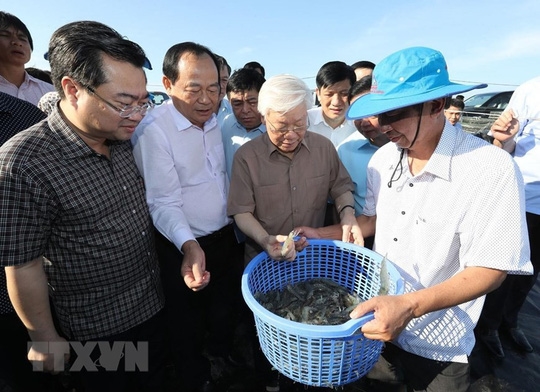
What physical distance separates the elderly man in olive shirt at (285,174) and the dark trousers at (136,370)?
0.97 m

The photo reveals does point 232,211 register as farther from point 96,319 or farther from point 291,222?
point 96,319

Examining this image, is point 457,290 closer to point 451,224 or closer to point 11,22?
point 451,224

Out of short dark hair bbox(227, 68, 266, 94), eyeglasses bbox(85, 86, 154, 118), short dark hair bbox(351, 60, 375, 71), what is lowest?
eyeglasses bbox(85, 86, 154, 118)

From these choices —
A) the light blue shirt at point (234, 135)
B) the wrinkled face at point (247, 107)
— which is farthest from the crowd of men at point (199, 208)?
the wrinkled face at point (247, 107)

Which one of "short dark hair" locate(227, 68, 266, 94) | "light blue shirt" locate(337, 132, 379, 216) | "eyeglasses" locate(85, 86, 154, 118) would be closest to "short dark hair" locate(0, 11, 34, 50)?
"short dark hair" locate(227, 68, 266, 94)

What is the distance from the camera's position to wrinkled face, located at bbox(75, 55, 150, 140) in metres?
1.67

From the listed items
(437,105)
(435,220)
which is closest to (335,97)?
(437,105)

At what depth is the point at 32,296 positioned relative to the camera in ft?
5.40

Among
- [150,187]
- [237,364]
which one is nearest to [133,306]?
[150,187]

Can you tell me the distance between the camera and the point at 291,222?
2504 mm

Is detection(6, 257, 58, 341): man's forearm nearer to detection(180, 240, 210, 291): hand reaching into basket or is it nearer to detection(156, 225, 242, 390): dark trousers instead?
detection(180, 240, 210, 291): hand reaching into basket

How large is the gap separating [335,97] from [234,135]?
1205 mm

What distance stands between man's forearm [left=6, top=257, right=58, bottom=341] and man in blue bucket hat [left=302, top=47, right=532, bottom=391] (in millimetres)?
1659

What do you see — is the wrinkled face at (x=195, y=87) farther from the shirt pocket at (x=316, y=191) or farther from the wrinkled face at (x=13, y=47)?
the wrinkled face at (x=13, y=47)
